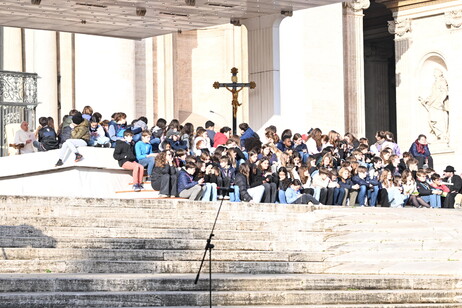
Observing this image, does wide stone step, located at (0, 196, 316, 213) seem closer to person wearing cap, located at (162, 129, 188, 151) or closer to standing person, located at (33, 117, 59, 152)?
person wearing cap, located at (162, 129, 188, 151)

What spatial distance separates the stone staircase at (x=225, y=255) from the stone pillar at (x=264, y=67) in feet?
19.2

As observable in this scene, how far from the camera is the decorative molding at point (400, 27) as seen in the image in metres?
42.6

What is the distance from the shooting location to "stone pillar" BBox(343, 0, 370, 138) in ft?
129

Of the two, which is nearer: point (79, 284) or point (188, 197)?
point (79, 284)

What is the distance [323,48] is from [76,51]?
321 inches

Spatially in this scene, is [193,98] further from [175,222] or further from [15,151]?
[175,222]

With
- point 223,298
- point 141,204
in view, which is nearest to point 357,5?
point 141,204

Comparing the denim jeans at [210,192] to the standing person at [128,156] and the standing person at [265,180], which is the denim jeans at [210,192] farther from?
the standing person at [128,156]

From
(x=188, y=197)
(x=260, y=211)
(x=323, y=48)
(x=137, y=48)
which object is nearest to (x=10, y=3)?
(x=188, y=197)

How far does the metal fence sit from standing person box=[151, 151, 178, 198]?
7.22m

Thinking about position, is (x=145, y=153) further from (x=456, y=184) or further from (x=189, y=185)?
(x=456, y=184)

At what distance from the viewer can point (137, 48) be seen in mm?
32938

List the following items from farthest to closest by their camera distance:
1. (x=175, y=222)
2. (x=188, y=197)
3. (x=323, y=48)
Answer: (x=323, y=48)
(x=188, y=197)
(x=175, y=222)

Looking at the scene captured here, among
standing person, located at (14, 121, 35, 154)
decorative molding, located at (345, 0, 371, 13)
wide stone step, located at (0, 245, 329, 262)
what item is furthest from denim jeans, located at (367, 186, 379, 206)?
decorative molding, located at (345, 0, 371, 13)
